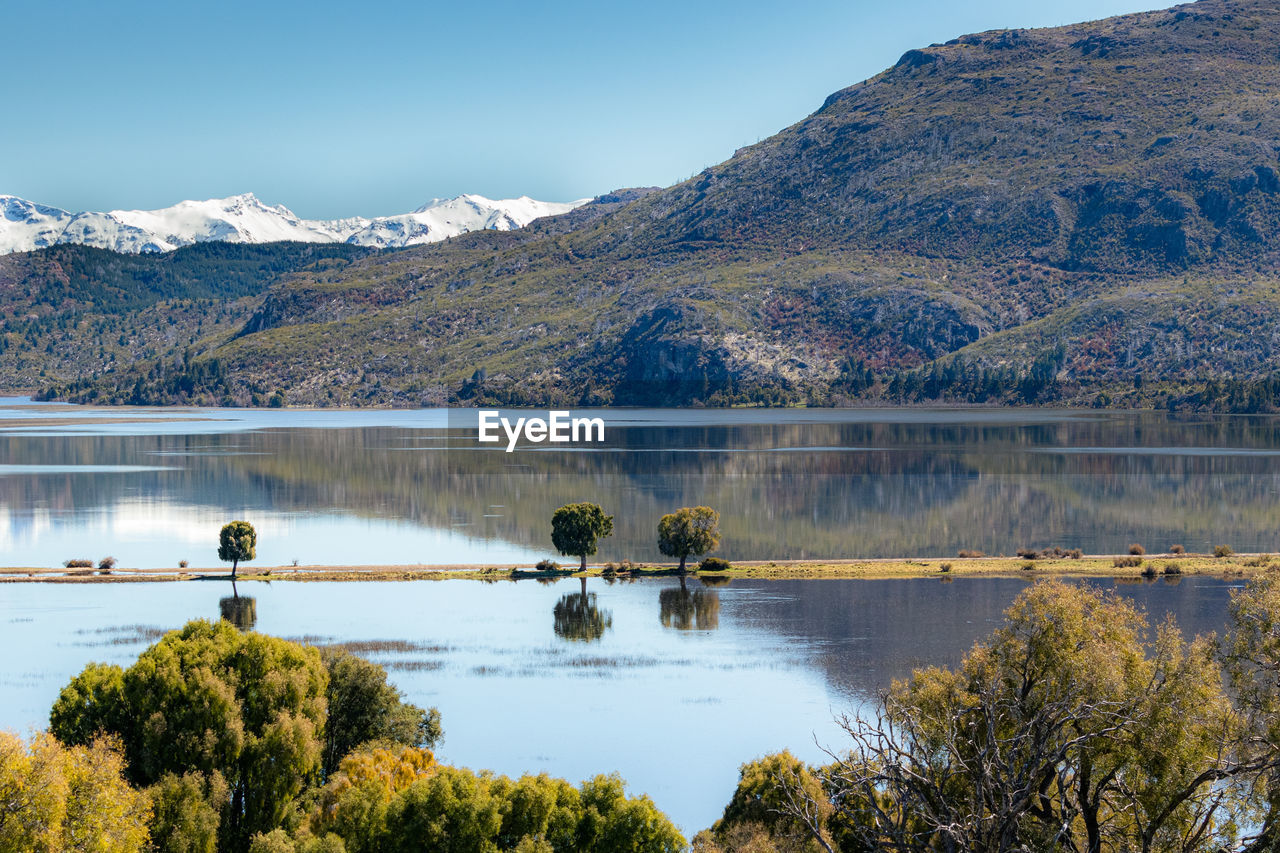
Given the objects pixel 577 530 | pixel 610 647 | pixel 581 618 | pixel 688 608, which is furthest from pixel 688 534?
pixel 610 647

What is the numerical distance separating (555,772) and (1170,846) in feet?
86.7

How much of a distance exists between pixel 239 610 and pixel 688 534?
111 ft

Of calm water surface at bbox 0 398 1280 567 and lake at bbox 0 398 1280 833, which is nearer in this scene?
lake at bbox 0 398 1280 833

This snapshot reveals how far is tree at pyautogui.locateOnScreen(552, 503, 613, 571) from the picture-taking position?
9269cm

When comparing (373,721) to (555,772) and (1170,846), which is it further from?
(1170,846)

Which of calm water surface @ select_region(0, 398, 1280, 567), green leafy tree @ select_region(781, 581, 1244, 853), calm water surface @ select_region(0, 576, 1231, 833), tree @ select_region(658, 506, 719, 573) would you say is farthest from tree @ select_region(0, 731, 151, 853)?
calm water surface @ select_region(0, 398, 1280, 567)

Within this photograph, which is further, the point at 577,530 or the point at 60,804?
the point at 577,530

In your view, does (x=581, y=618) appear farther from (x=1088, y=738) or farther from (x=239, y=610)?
(x=1088, y=738)

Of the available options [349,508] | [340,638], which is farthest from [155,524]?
[340,638]

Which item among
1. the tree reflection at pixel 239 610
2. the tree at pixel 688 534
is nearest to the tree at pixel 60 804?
the tree reflection at pixel 239 610

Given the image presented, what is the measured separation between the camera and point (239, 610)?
77.4 m

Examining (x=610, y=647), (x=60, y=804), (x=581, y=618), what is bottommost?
(x=610, y=647)

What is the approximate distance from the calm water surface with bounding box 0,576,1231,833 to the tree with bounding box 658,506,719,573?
2.84 m

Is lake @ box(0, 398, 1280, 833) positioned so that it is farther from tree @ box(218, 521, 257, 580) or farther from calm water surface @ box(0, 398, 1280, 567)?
tree @ box(218, 521, 257, 580)
